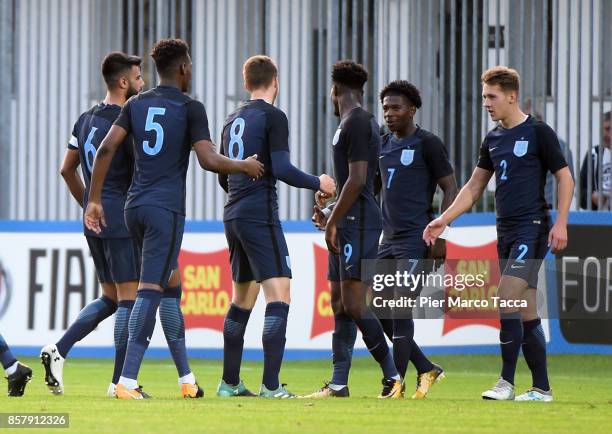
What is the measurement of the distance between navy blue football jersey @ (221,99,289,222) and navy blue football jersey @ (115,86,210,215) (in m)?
0.53

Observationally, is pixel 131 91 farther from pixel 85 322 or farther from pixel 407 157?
pixel 407 157

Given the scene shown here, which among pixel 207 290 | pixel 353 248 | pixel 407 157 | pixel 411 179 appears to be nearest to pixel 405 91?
pixel 407 157

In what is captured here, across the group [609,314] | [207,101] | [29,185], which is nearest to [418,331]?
[609,314]

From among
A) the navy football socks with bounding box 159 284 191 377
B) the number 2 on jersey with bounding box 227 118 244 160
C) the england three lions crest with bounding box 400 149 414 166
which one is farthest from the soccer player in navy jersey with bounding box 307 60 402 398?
the navy football socks with bounding box 159 284 191 377

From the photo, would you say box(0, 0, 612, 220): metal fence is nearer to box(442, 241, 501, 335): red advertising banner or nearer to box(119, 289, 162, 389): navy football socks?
box(442, 241, 501, 335): red advertising banner

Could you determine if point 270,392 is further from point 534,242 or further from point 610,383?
point 610,383

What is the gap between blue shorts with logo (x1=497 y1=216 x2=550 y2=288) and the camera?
894 cm

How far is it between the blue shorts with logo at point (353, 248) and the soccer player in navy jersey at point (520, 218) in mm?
427

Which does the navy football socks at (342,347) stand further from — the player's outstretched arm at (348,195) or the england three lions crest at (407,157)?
the england three lions crest at (407,157)

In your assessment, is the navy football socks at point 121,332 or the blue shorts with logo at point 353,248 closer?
the navy football socks at point 121,332

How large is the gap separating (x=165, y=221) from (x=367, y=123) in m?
1.53

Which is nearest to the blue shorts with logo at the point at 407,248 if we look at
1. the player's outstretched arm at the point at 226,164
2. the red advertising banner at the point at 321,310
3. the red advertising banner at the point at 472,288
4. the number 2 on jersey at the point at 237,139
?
the number 2 on jersey at the point at 237,139

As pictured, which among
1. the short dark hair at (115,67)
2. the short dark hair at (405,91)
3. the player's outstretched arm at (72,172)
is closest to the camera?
the short dark hair at (115,67)

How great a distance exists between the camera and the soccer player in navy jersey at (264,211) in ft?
28.9
